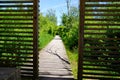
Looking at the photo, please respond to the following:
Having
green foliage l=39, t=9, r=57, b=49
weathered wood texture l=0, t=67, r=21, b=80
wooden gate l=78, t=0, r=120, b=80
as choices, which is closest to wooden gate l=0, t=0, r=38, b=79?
wooden gate l=78, t=0, r=120, b=80

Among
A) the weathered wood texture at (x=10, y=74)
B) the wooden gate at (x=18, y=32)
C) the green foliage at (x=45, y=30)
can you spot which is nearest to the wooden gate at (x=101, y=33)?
the wooden gate at (x=18, y=32)

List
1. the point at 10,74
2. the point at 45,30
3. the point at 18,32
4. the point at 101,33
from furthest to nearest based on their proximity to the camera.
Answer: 1. the point at 45,30
2. the point at 18,32
3. the point at 101,33
4. the point at 10,74

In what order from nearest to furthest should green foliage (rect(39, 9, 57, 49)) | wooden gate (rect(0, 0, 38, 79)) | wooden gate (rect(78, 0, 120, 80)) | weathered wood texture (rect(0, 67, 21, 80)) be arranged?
weathered wood texture (rect(0, 67, 21, 80))
wooden gate (rect(78, 0, 120, 80))
wooden gate (rect(0, 0, 38, 79))
green foliage (rect(39, 9, 57, 49))

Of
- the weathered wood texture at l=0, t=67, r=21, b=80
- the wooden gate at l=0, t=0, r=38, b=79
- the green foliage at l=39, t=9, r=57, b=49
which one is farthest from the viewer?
the green foliage at l=39, t=9, r=57, b=49

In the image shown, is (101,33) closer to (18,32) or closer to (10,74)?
(18,32)

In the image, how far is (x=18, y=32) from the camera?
6594mm

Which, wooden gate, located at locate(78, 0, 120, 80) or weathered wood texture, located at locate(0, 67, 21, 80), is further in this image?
wooden gate, located at locate(78, 0, 120, 80)

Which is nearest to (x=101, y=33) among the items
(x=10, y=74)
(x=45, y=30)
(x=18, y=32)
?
(x=18, y=32)

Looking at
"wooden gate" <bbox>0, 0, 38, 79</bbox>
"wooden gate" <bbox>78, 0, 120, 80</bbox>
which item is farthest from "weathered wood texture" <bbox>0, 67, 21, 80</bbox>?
"wooden gate" <bbox>78, 0, 120, 80</bbox>

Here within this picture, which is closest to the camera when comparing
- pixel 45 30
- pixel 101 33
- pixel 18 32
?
pixel 101 33

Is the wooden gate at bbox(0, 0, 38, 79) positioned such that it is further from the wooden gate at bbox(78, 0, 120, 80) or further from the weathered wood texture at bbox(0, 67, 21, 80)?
the weathered wood texture at bbox(0, 67, 21, 80)

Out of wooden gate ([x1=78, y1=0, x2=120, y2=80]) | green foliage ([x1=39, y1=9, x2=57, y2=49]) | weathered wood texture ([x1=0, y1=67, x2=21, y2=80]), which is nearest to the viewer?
weathered wood texture ([x1=0, y1=67, x2=21, y2=80])

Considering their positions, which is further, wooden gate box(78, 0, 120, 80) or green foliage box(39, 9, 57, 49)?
green foliage box(39, 9, 57, 49)

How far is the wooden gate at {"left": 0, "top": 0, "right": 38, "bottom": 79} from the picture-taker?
6453mm
